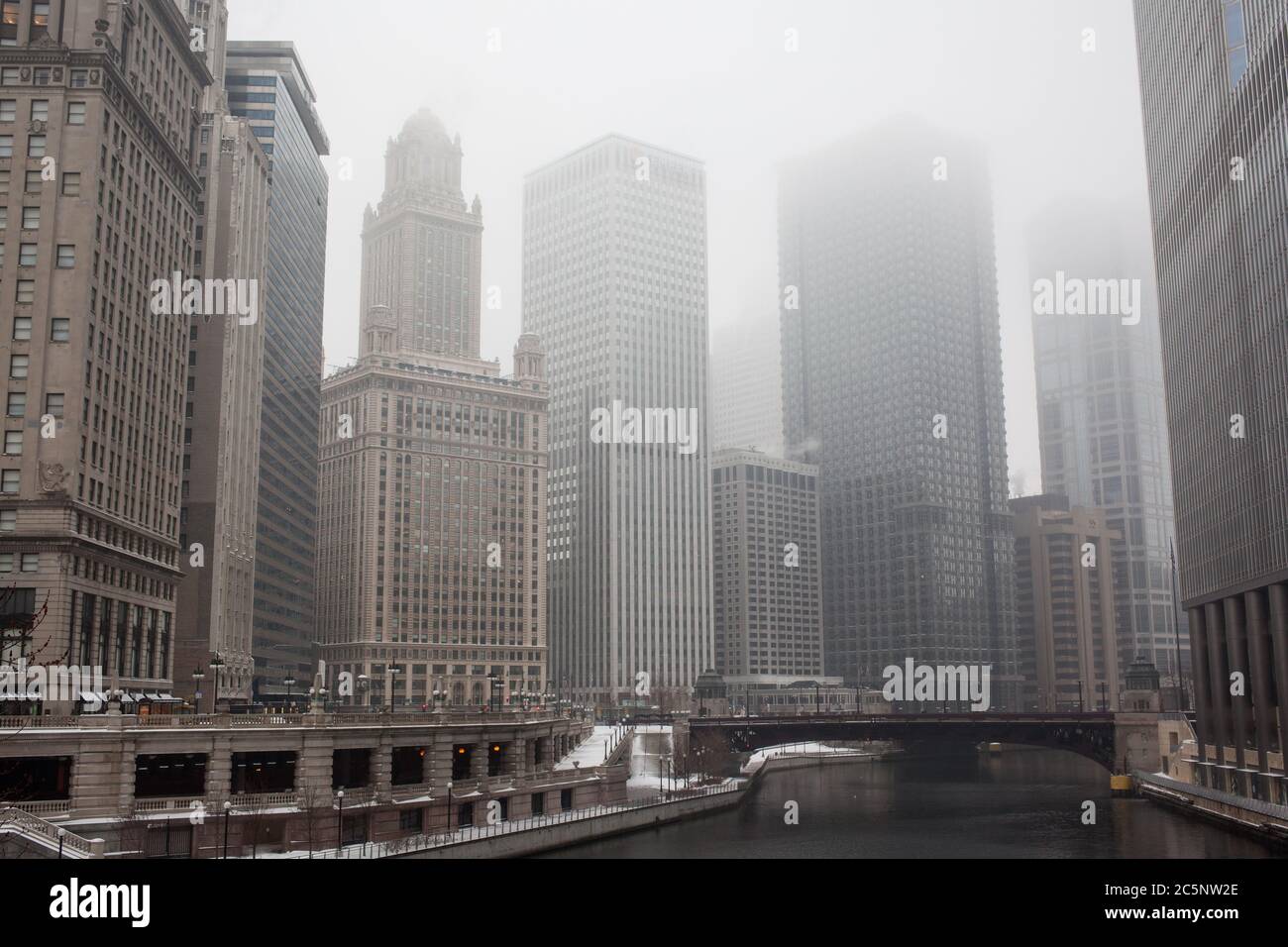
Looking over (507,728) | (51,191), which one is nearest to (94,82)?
(51,191)

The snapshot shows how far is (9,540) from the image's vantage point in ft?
249

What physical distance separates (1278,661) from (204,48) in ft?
340

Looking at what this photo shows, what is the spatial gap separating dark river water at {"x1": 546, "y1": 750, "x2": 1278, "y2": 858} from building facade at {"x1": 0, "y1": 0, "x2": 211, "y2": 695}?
34.4 meters

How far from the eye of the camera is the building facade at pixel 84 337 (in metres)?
76.9

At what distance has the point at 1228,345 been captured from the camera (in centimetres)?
10162

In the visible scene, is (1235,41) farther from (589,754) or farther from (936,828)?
(589,754)

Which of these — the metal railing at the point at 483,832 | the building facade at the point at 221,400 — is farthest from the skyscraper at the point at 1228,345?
the building facade at the point at 221,400

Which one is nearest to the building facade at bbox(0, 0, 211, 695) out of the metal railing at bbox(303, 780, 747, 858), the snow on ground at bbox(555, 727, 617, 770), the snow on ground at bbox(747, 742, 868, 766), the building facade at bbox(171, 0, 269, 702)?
the building facade at bbox(171, 0, 269, 702)

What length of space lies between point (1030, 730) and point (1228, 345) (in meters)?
44.9

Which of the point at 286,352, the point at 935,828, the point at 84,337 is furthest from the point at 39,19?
the point at 935,828

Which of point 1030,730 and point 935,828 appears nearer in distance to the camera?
point 935,828
